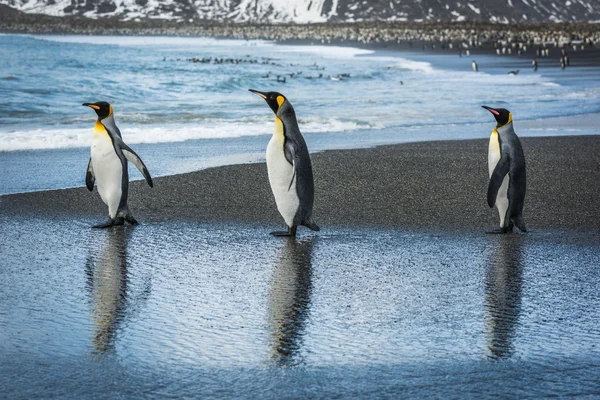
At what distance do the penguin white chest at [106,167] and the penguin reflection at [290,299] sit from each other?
4.94 feet

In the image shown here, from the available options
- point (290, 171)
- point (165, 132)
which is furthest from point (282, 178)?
point (165, 132)

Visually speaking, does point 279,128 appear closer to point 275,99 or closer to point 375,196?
point 275,99

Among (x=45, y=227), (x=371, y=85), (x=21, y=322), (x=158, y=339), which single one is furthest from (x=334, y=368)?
(x=371, y=85)

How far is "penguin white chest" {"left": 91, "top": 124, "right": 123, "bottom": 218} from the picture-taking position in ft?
22.5

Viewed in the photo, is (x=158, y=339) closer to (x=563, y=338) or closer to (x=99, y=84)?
(x=563, y=338)

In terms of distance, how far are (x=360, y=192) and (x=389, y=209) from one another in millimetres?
801

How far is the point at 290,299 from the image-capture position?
470 centimetres

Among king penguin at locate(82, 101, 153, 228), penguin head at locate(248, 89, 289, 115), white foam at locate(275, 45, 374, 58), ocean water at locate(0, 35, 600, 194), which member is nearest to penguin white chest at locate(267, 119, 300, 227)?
penguin head at locate(248, 89, 289, 115)

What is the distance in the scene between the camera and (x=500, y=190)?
673cm

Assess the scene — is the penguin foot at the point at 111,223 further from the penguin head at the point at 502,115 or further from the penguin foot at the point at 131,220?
the penguin head at the point at 502,115

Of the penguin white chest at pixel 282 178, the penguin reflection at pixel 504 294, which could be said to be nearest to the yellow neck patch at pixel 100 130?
the penguin white chest at pixel 282 178

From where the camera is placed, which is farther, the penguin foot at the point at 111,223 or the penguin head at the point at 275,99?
the penguin foot at the point at 111,223

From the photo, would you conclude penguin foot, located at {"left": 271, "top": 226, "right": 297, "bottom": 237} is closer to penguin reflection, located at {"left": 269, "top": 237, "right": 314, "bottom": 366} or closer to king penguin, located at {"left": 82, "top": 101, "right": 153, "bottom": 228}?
penguin reflection, located at {"left": 269, "top": 237, "right": 314, "bottom": 366}

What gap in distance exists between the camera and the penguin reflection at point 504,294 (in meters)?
3.97
